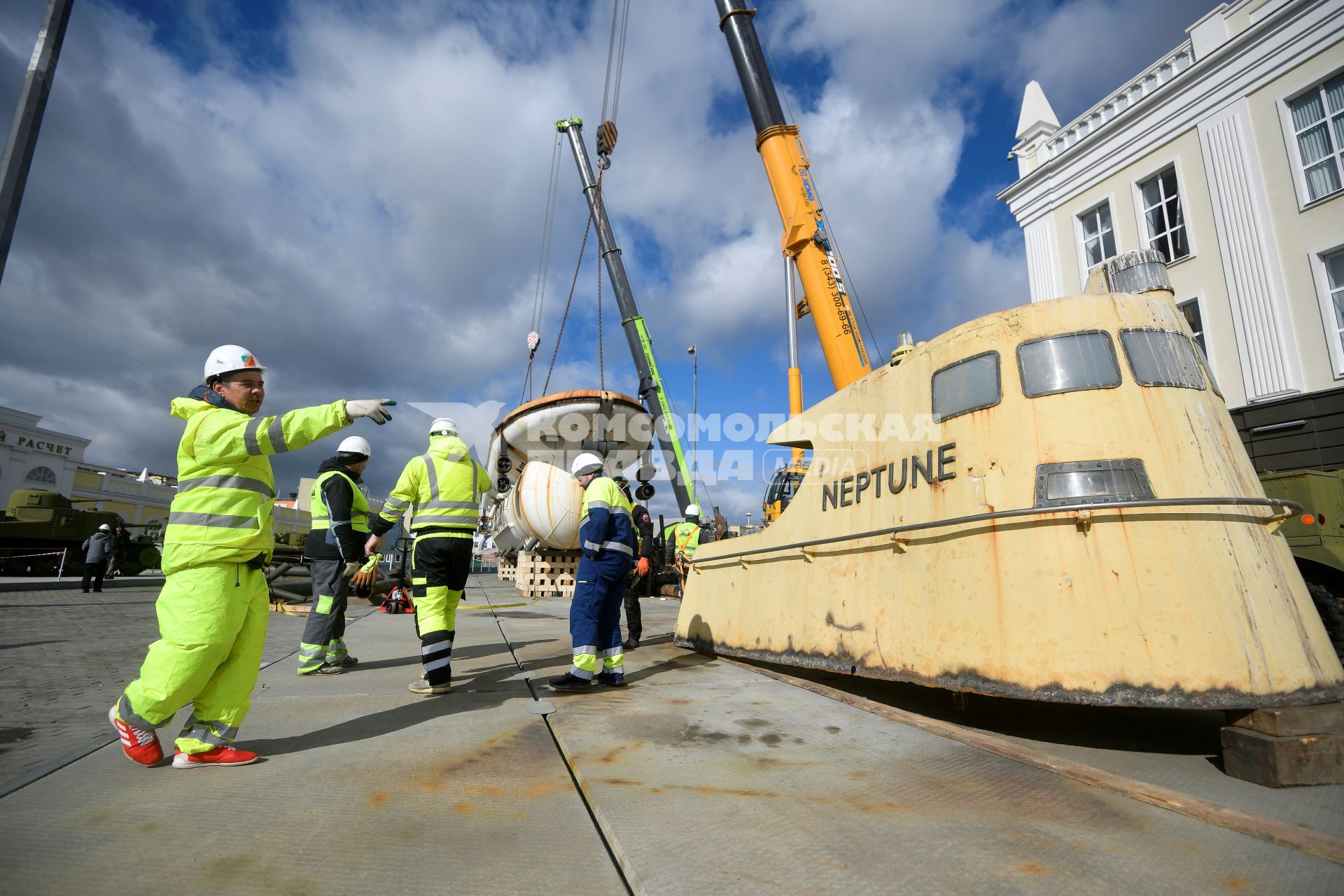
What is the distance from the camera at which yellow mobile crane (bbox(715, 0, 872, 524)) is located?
6.85 meters

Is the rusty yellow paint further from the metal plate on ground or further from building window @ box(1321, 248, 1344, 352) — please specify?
building window @ box(1321, 248, 1344, 352)

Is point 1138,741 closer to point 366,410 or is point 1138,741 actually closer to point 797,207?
point 366,410

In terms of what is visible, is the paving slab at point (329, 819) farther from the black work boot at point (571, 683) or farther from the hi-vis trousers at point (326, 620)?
the hi-vis trousers at point (326, 620)

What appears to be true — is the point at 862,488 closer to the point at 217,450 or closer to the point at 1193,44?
the point at 217,450

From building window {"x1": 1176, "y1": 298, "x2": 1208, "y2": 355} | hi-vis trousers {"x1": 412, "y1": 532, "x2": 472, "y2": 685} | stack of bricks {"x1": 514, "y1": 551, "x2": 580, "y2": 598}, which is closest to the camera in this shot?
hi-vis trousers {"x1": 412, "y1": 532, "x2": 472, "y2": 685}

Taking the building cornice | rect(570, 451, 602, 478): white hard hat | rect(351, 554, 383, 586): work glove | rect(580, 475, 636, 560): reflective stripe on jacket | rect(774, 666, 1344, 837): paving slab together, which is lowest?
rect(774, 666, 1344, 837): paving slab

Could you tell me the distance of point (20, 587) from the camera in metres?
13.6

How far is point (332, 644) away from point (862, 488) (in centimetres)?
389

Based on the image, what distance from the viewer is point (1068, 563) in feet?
9.11

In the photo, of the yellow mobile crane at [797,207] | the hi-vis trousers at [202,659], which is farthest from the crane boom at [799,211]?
the hi-vis trousers at [202,659]

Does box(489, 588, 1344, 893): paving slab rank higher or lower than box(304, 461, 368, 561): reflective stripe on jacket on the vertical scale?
lower

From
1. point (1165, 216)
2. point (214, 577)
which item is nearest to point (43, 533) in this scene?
point (214, 577)

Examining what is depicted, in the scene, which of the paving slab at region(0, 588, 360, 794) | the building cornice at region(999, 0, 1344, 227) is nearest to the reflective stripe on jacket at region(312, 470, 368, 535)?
the paving slab at region(0, 588, 360, 794)

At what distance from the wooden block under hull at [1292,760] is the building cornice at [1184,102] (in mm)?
11481
